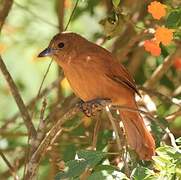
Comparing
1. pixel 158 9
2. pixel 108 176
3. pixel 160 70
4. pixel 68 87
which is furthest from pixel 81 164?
pixel 68 87

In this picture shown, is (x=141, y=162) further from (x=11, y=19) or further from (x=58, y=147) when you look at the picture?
(x=11, y=19)

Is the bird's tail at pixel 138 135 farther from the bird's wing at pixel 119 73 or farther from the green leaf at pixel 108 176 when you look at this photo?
the green leaf at pixel 108 176

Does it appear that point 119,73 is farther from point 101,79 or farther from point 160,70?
point 160,70

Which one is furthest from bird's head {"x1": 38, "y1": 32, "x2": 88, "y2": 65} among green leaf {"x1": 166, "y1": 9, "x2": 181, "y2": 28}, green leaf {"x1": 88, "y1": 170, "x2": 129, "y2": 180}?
green leaf {"x1": 88, "y1": 170, "x2": 129, "y2": 180}

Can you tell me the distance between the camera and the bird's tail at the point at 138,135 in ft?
13.0

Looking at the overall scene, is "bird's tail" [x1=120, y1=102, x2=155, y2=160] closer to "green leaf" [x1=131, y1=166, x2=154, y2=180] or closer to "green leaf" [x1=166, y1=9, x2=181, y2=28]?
"green leaf" [x1=166, y1=9, x2=181, y2=28]

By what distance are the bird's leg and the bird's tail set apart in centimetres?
19

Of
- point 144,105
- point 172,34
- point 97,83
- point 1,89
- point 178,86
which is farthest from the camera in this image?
point 1,89

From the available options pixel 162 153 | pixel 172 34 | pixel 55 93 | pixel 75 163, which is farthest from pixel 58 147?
pixel 162 153

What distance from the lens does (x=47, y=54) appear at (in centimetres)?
471

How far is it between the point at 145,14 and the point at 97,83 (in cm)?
151

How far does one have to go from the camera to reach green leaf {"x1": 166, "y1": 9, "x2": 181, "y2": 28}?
380 centimetres

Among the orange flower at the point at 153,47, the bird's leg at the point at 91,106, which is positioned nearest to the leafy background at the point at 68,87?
the orange flower at the point at 153,47

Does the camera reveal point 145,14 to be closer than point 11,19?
Yes
